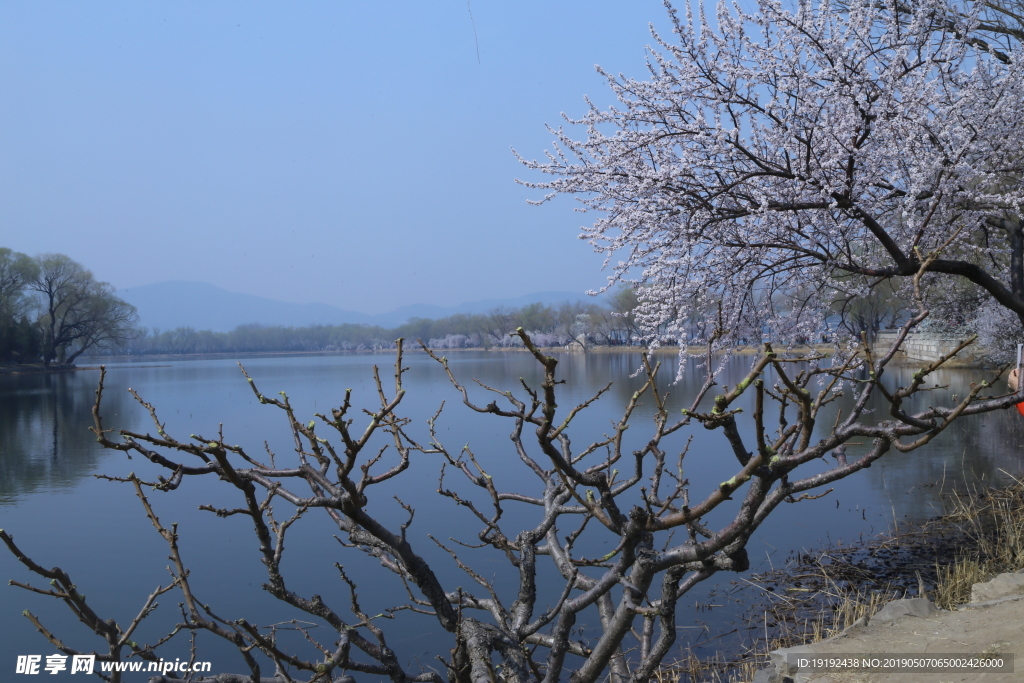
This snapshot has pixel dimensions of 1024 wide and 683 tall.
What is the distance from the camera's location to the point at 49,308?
61.4m

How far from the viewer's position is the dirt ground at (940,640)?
12.7ft

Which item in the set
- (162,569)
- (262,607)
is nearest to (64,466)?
(162,569)

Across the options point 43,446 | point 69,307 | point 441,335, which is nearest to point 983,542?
point 43,446

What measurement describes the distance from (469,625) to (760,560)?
6012mm

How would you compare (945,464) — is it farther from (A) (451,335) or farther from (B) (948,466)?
(A) (451,335)

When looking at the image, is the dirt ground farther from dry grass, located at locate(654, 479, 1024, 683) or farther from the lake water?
the lake water

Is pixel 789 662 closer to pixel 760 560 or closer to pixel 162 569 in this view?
pixel 760 560

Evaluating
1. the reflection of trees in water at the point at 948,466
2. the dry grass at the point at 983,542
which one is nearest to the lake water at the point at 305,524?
the reflection of trees in water at the point at 948,466

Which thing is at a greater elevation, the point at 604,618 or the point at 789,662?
the point at 604,618

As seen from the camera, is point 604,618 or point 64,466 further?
point 64,466

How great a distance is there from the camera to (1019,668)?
369cm

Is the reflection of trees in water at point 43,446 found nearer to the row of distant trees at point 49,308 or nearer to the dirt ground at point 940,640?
the dirt ground at point 940,640

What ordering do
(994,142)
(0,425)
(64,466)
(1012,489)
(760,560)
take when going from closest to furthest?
1. (994,142)
2. (760,560)
3. (1012,489)
4. (64,466)
5. (0,425)

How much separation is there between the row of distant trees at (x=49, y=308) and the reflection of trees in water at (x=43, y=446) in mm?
37587
